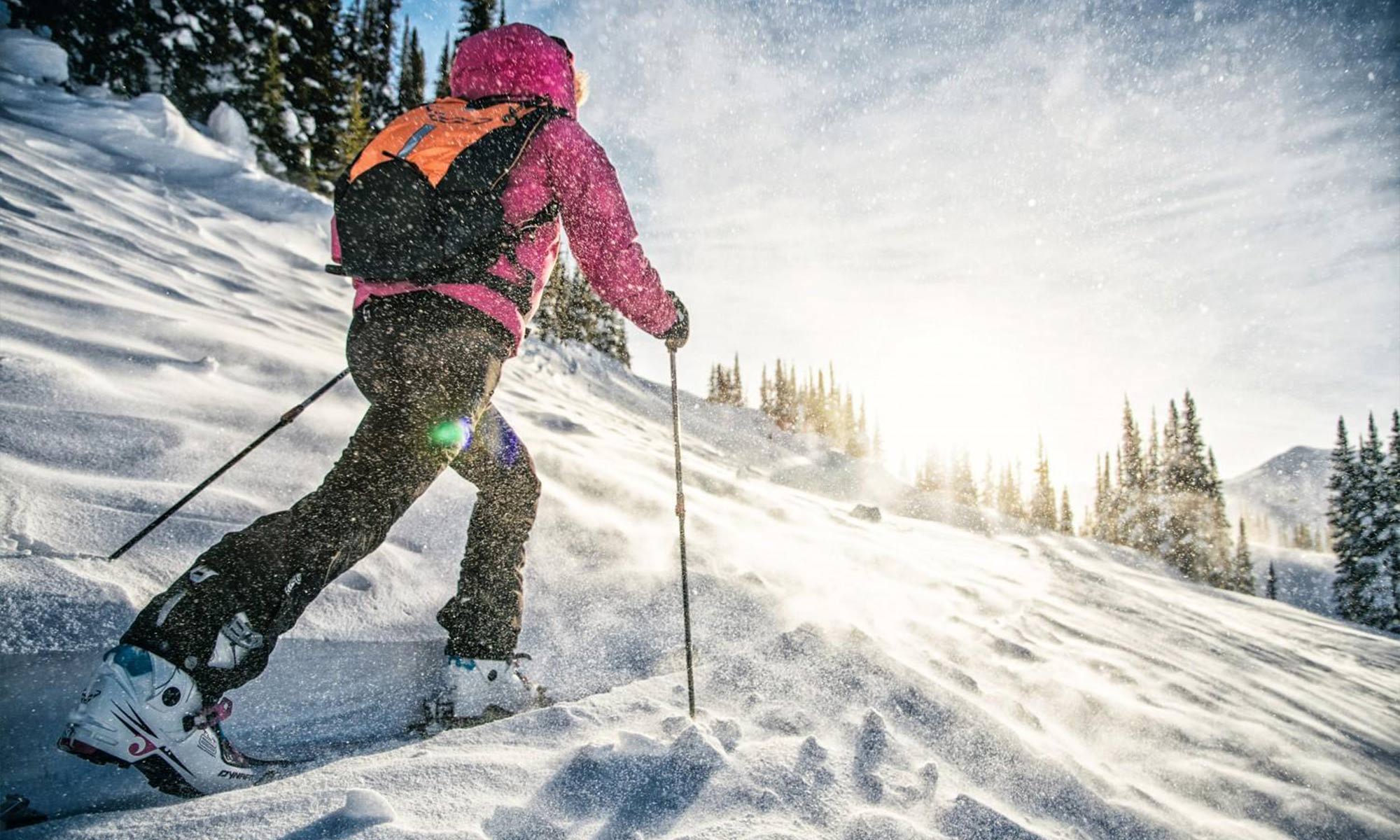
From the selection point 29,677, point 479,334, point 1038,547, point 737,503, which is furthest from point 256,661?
point 1038,547

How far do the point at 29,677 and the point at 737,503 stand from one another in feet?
15.1

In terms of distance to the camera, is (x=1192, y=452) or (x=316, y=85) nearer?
(x=316, y=85)

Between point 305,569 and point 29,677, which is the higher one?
point 305,569

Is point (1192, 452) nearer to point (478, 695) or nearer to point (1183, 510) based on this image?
point (1183, 510)

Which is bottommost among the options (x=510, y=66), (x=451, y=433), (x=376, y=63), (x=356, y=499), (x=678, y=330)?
(x=356, y=499)

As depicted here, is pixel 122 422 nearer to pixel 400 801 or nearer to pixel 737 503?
pixel 400 801

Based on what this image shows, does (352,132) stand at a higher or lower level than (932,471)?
higher

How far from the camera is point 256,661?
154 cm

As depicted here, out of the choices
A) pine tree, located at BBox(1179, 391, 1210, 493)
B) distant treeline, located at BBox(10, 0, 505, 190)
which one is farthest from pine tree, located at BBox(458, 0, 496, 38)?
pine tree, located at BBox(1179, 391, 1210, 493)

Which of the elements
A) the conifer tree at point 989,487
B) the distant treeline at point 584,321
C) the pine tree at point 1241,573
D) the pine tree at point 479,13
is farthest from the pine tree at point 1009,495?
the pine tree at point 479,13

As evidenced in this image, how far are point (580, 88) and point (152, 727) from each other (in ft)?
7.91

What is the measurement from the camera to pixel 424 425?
168 centimetres

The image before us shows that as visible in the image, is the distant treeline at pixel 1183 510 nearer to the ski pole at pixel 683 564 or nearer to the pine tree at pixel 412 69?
the ski pole at pixel 683 564

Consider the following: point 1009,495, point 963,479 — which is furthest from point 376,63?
point 1009,495
